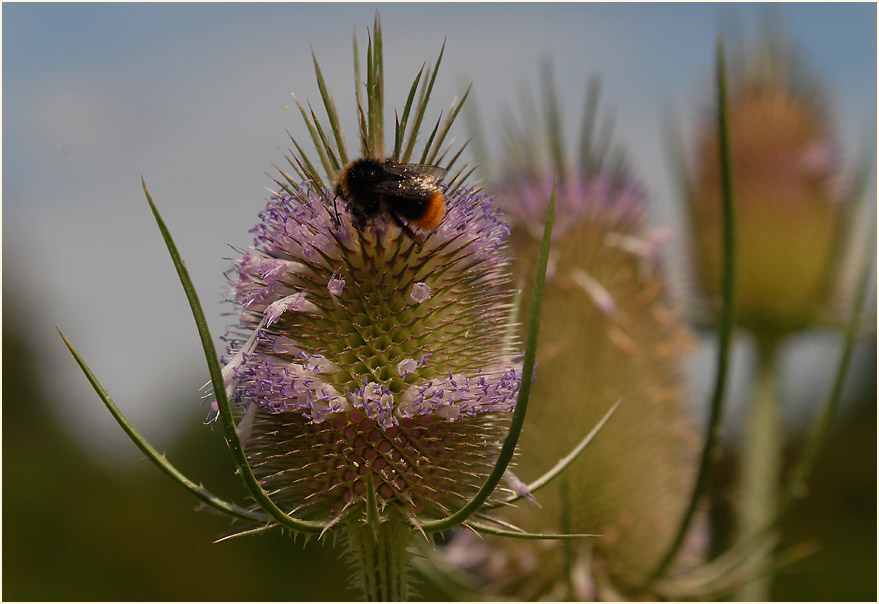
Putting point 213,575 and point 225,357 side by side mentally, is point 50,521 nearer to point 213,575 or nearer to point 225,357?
point 213,575

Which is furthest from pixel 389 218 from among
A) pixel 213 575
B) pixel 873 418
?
pixel 873 418

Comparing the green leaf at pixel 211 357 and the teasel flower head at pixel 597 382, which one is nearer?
the green leaf at pixel 211 357

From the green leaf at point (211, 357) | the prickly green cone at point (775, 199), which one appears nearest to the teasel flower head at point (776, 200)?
the prickly green cone at point (775, 199)

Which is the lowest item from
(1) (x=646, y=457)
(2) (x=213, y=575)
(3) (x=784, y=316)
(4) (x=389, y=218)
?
(2) (x=213, y=575)

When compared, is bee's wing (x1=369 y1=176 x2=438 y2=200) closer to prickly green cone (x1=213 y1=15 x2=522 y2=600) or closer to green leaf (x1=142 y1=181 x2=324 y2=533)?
prickly green cone (x1=213 y1=15 x2=522 y2=600)

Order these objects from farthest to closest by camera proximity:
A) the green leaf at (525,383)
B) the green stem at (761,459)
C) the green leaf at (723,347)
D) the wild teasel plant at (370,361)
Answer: the green stem at (761,459) < the green leaf at (723,347) < the wild teasel plant at (370,361) < the green leaf at (525,383)

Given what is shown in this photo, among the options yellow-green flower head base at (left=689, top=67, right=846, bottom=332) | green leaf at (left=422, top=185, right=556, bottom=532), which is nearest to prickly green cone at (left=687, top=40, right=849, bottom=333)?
yellow-green flower head base at (left=689, top=67, right=846, bottom=332)

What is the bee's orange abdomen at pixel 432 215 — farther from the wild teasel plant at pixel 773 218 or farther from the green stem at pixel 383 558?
the wild teasel plant at pixel 773 218

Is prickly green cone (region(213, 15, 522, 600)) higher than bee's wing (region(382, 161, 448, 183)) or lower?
lower
